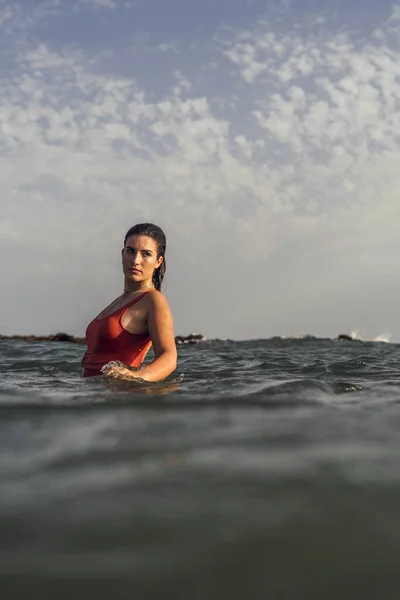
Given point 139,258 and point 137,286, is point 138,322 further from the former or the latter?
point 139,258

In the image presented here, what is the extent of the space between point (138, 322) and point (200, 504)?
3.66 m

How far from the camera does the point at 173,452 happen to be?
2.13m

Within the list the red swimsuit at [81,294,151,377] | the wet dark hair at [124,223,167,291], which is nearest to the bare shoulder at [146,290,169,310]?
the red swimsuit at [81,294,151,377]

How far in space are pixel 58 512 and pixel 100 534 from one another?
21 cm

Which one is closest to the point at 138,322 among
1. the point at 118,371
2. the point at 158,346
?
the point at 158,346

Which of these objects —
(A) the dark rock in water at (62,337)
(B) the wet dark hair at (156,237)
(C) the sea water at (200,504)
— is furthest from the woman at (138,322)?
(A) the dark rock in water at (62,337)

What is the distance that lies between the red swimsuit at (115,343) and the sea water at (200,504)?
224cm

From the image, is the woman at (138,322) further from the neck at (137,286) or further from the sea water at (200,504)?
the sea water at (200,504)

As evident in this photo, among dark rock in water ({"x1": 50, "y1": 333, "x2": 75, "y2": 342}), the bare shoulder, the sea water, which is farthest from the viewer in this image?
dark rock in water ({"x1": 50, "y1": 333, "x2": 75, "y2": 342})

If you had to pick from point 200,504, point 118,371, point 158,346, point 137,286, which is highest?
point 137,286

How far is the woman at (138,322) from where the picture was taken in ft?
15.9

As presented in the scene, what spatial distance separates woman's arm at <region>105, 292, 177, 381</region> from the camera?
4.59 metres

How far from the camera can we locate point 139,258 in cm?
548

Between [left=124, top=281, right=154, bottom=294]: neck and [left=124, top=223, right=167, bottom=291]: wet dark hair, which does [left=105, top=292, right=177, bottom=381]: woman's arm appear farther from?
[left=124, top=223, right=167, bottom=291]: wet dark hair
